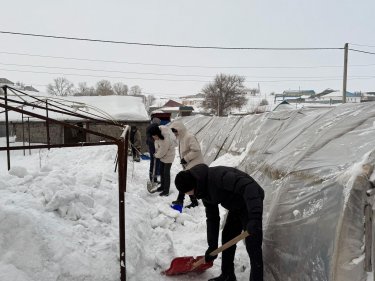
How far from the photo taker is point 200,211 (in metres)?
5.78

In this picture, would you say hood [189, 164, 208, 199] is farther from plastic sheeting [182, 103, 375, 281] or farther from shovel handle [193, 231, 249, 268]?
plastic sheeting [182, 103, 375, 281]

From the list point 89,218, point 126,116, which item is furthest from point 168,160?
point 126,116

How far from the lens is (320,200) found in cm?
284

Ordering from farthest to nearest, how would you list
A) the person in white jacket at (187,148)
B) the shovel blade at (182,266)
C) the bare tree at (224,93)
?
the bare tree at (224,93)
the person in white jacket at (187,148)
the shovel blade at (182,266)

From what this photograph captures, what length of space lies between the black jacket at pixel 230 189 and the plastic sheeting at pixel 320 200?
1.44ft

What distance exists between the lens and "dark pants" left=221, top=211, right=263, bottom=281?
295 cm

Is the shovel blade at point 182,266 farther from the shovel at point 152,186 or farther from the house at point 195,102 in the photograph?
the house at point 195,102

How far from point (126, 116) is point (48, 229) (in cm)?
1527

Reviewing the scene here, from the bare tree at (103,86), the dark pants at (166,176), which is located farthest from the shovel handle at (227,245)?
the bare tree at (103,86)

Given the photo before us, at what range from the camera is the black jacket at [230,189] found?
113 inches

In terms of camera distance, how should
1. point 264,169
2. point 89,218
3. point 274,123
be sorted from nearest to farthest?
point 89,218, point 264,169, point 274,123

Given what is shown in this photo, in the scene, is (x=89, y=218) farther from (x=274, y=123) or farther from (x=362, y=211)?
(x=274, y=123)

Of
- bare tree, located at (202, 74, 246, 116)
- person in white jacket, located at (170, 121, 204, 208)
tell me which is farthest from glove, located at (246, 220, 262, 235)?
bare tree, located at (202, 74, 246, 116)

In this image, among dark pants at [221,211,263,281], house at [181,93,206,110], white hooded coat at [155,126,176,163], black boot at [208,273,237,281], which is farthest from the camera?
house at [181,93,206,110]
